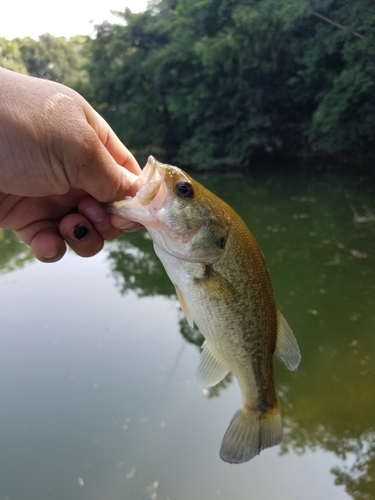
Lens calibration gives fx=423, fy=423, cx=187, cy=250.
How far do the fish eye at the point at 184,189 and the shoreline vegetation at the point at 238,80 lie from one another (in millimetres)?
14287

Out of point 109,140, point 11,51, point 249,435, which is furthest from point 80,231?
point 11,51

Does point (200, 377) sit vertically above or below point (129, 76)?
above

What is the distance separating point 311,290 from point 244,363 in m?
5.58

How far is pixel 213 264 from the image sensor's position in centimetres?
165

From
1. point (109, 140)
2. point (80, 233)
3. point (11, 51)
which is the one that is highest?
point (109, 140)

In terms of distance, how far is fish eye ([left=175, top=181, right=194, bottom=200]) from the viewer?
1.65 metres

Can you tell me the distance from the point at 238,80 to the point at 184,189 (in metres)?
18.2

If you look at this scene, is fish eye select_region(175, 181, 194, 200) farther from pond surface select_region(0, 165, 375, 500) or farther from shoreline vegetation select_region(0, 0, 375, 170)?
shoreline vegetation select_region(0, 0, 375, 170)

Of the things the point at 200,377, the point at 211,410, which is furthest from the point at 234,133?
the point at 200,377

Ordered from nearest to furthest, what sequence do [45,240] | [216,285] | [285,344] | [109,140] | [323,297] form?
[216,285], [285,344], [109,140], [45,240], [323,297]

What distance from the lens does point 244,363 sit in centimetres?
176

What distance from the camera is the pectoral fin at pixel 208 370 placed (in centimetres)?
181

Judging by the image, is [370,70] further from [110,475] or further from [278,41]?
[110,475]

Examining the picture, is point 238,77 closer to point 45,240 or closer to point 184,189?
point 45,240
